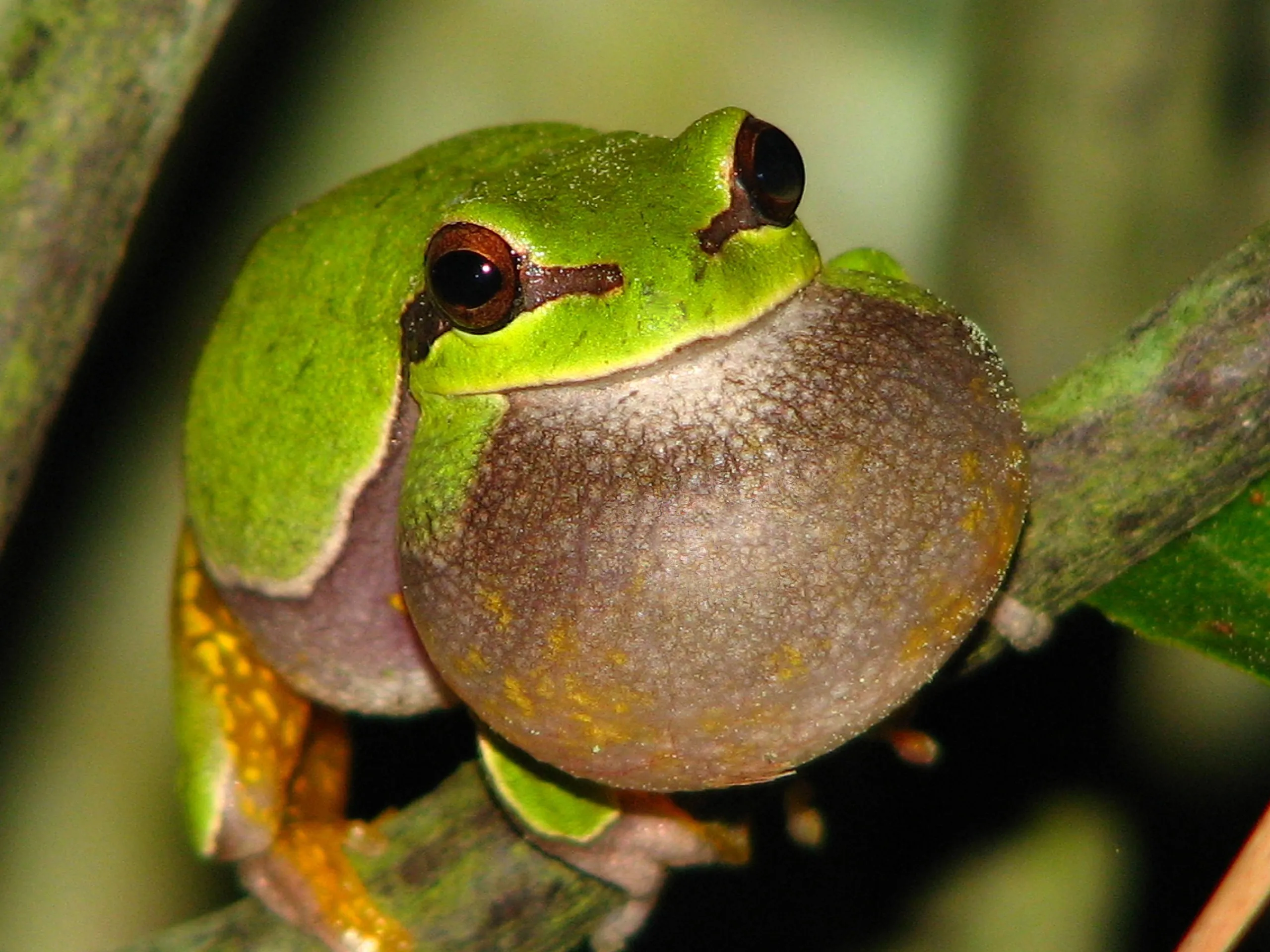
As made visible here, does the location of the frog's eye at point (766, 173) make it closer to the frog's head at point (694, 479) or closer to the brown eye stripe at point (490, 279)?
the frog's head at point (694, 479)

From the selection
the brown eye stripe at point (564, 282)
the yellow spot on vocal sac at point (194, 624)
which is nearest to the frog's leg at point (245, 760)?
the yellow spot on vocal sac at point (194, 624)

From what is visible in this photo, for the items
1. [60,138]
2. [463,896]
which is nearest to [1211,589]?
[463,896]

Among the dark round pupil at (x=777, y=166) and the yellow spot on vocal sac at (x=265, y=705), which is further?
the yellow spot on vocal sac at (x=265, y=705)

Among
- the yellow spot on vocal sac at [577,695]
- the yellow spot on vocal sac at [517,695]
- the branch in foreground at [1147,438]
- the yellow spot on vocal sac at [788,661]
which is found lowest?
the yellow spot on vocal sac at [517,695]

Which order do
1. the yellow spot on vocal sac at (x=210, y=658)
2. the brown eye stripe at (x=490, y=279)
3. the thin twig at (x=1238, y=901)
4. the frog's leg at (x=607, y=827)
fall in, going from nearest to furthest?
the thin twig at (x=1238, y=901)
the brown eye stripe at (x=490, y=279)
the frog's leg at (x=607, y=827)
the yellow spot on vocal sac at (x=210, y=658)

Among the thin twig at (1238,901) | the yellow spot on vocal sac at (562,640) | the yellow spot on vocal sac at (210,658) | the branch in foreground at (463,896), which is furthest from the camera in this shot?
the yellow spot on vocal sac at (210,658)

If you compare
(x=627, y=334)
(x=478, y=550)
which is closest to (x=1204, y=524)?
(x=627, y=334)

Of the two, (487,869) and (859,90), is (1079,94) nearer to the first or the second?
(859,90)
